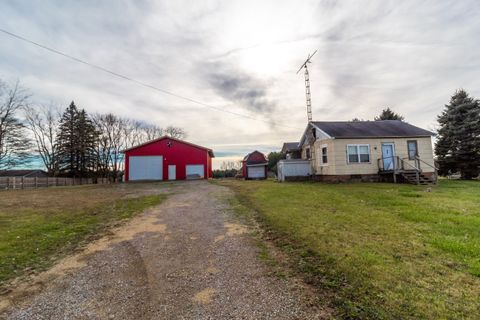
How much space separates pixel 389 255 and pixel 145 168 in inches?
1000

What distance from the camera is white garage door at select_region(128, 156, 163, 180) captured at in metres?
25.5

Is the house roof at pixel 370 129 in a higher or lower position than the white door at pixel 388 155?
higher

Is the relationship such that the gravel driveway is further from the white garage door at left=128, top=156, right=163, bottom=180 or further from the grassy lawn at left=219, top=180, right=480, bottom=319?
the white garage door at left=128, top=156, right=163, bottom=180

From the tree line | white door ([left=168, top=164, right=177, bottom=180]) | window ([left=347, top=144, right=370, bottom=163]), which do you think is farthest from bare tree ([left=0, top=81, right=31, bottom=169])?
window ([left=347, top=144, right=370, bottom=163])

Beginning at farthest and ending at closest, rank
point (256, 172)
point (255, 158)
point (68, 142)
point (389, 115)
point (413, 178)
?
point (68, 142) < point (255, 158) < point (389, 115) < point (256, 172) < point (413, 178)

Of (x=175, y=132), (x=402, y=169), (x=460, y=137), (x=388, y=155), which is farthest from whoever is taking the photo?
(x=175, y=132)

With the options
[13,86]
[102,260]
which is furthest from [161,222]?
[13,86]

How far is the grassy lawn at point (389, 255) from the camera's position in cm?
267

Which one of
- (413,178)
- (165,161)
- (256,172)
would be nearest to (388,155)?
(413,178)

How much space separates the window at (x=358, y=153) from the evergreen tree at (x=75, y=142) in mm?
38449

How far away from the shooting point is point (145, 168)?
84.7 feet

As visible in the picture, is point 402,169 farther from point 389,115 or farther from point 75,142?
point 75,142

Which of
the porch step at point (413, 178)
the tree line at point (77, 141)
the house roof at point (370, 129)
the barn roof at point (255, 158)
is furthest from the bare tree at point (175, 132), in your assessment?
the porch step at point (413, 178)

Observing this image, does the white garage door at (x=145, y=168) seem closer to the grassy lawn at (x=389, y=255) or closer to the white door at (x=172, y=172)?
the white door at (x=172, y=172)
